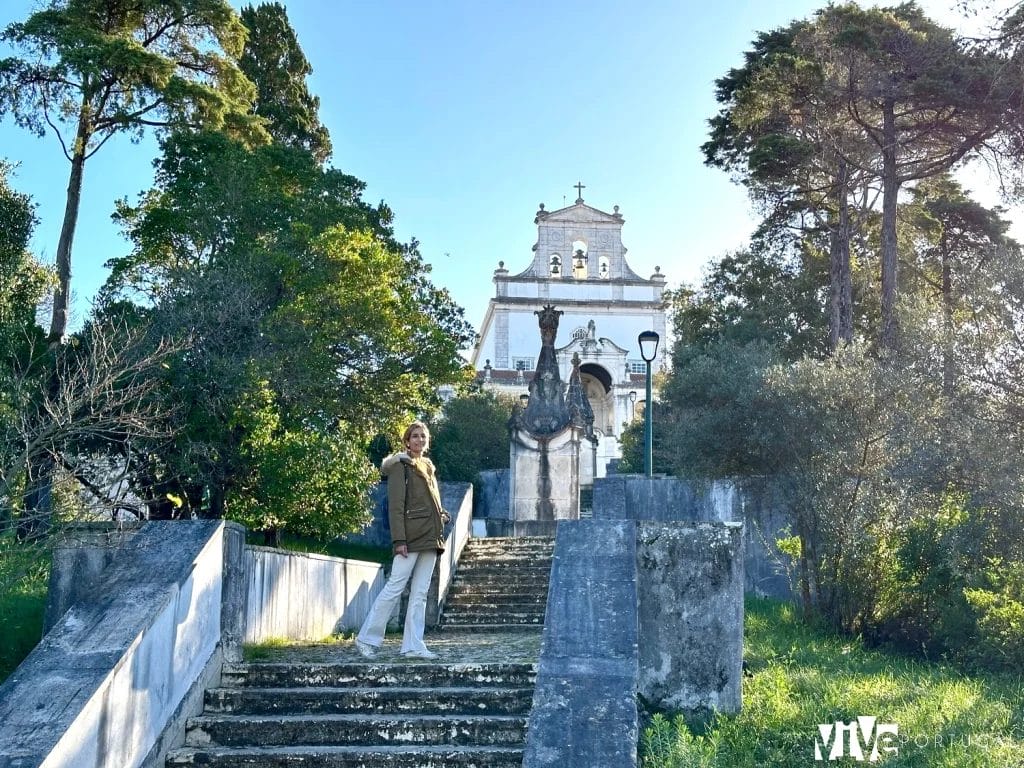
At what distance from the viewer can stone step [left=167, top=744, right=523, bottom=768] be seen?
5.38 m

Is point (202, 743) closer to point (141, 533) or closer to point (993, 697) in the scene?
point (141, 533)

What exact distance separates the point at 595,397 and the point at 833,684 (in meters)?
54.5

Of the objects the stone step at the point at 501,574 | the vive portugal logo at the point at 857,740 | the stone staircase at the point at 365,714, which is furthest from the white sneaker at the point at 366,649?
the stone step at the point at 501,574

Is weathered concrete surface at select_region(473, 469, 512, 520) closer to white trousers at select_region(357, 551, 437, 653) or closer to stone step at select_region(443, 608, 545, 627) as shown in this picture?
stone step at select_region(443, 608, 545, 627)

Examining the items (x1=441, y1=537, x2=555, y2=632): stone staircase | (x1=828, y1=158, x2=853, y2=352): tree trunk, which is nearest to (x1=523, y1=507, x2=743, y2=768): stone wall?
(x1=441, y1=537, x2=555, y2=632): stone staircase

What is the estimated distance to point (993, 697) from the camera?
24.2ft

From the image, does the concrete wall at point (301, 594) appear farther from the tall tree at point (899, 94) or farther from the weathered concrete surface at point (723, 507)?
the tall tree at point (899, 94)

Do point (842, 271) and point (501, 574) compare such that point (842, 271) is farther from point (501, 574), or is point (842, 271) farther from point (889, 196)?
point (501, 574)

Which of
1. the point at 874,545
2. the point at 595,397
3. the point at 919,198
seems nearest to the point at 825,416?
the point at 874,545

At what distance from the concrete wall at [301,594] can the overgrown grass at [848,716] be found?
3.07m

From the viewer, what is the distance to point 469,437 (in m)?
26.9

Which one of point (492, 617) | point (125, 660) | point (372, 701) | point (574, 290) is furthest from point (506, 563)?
point (574, 290)

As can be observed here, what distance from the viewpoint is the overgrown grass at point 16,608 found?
666 cm

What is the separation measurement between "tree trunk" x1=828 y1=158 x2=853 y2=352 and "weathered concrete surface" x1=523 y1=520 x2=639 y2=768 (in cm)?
1322
